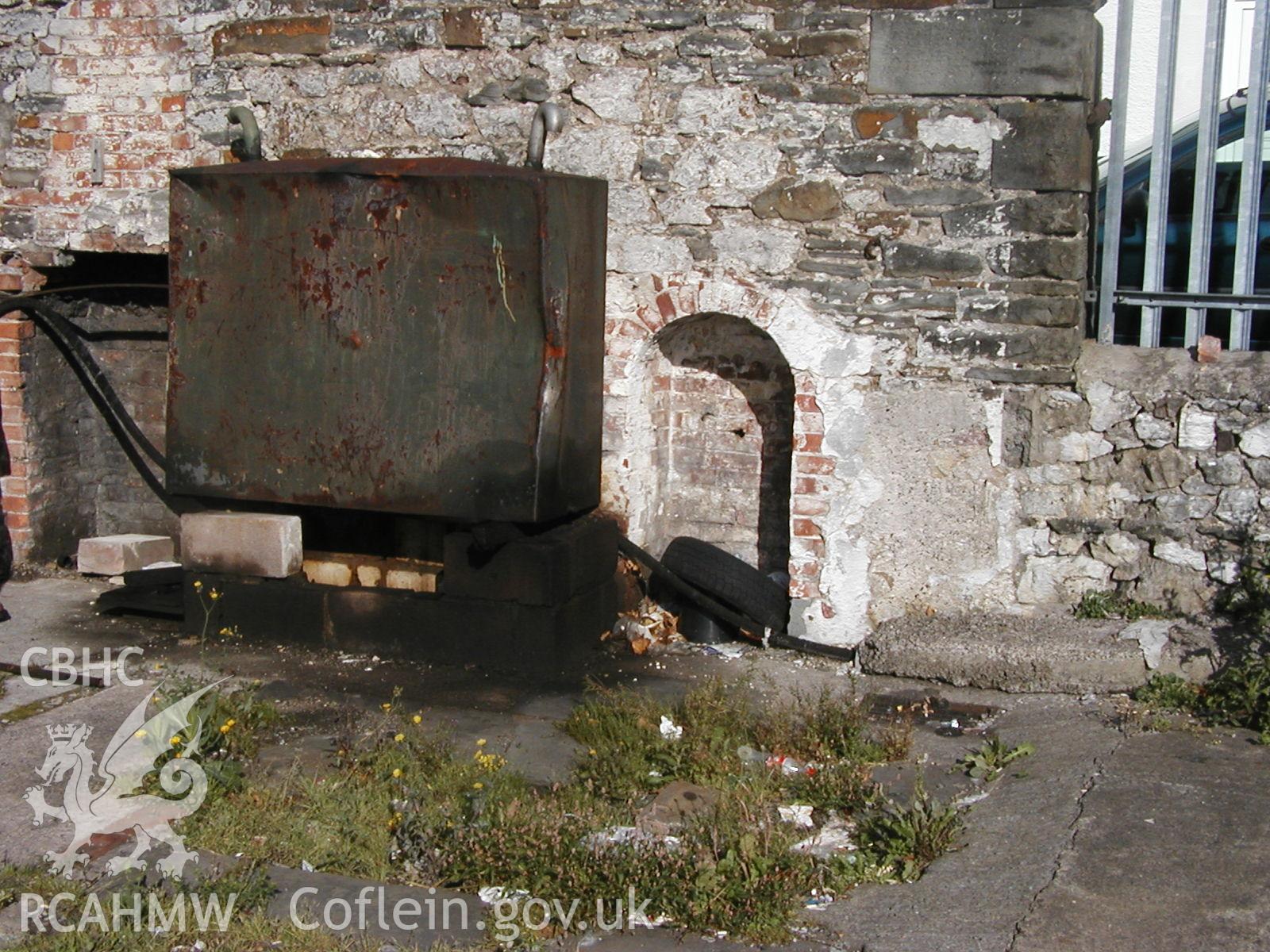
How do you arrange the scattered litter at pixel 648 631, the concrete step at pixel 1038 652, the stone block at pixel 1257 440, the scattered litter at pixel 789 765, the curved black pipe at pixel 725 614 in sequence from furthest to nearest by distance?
the scattered litter at pixel 648 631 < the curved black pipe at pixel 725 614 < the stone block at pixel 1257 440 < the concrete step at pixel 1038 652 < the scattered litter at pixel 789 765

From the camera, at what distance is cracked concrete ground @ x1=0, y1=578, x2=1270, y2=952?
11.6 feet

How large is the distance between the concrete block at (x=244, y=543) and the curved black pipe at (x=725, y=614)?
56.7 inches

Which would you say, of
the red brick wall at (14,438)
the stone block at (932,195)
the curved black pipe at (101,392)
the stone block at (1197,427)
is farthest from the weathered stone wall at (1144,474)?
the red brick wall at (14,438)

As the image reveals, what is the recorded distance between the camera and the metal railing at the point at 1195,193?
5445 mm

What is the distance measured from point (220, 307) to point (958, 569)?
3.29 metres

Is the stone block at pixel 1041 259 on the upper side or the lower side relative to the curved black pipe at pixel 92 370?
upper

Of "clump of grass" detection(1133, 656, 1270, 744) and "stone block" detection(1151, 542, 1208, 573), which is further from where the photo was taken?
"stone block" detection(1151, 542, 1208, 573)

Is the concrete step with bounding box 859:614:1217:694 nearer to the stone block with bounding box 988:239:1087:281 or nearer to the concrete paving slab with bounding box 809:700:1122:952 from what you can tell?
the concrete paving slab with bounding box 809:700:1122:952

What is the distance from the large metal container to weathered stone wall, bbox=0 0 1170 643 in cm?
41

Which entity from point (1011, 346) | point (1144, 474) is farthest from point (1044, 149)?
point (1144, 474)

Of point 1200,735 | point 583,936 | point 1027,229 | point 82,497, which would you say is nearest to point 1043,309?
point 1027,229

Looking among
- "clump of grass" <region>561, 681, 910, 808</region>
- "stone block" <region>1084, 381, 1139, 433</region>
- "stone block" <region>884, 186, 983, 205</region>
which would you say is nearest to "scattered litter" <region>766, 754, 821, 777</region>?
"clump of grass" <region>561, 681, 910, 808</region>

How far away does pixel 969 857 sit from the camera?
3.90 metres

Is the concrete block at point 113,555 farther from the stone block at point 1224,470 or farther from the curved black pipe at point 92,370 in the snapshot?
the stone block at point 1224,470
